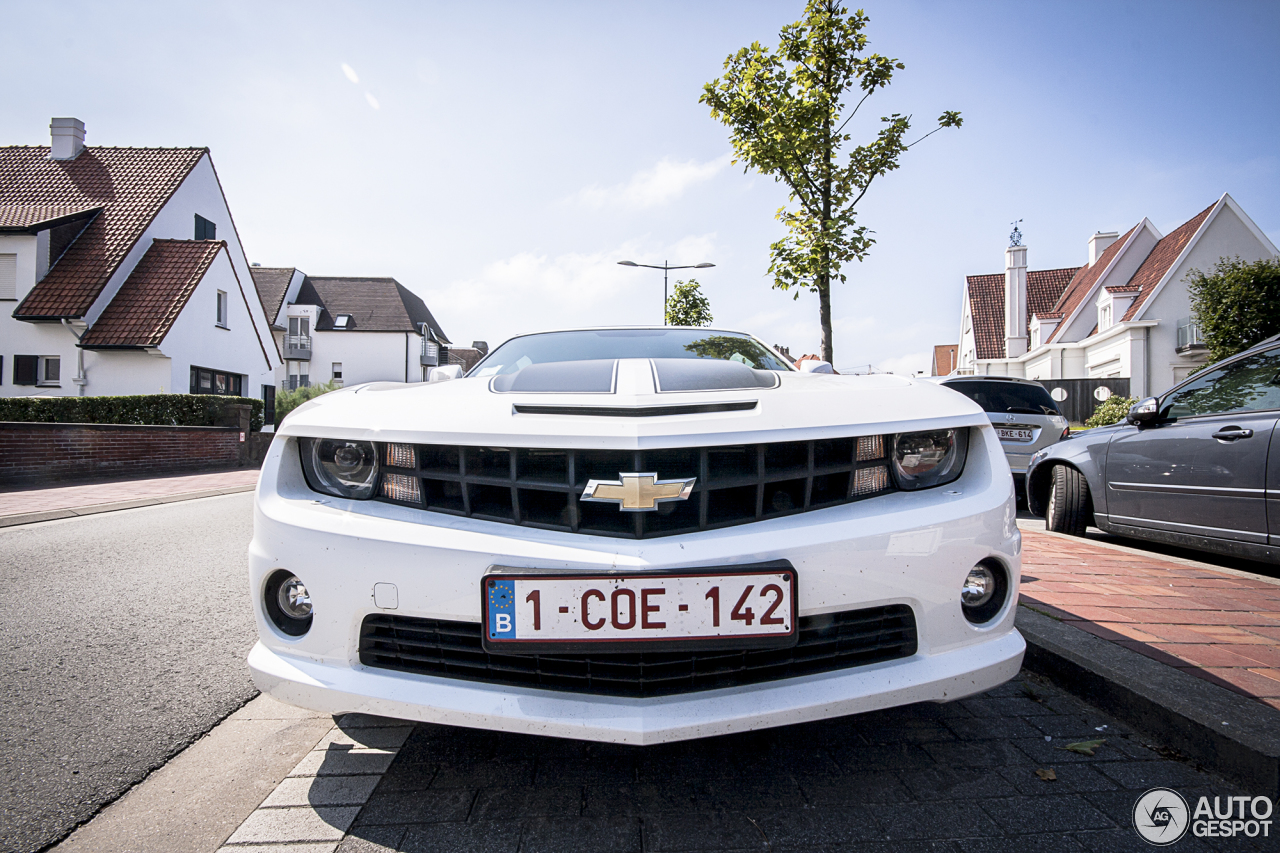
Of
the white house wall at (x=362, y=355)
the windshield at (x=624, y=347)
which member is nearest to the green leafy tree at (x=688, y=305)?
the white house wall at (x=362, y=355)

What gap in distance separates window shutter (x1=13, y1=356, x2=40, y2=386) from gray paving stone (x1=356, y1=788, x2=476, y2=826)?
2351 centimetres

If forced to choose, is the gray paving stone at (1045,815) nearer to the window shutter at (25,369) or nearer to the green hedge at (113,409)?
the green hedge at (113,409)

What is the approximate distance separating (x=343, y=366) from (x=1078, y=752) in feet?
143

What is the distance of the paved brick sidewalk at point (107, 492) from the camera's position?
25.8 ft

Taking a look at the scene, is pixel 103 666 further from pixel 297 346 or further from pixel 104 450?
pixel 297 346

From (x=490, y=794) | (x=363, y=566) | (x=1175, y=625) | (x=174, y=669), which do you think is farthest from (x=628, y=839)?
(x=1175, y=625)

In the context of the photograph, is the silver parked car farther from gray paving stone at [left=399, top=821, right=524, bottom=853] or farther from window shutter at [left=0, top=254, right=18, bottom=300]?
window shutter at [left=0, top=254, right=18, bottom=300]

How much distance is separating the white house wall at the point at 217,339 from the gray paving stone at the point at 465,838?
21.0 meters

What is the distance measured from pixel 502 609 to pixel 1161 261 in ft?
105

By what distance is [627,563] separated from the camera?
61.8 inches

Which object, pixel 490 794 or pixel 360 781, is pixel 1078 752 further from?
pixel 360 781

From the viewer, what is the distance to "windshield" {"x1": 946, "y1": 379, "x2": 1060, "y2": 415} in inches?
288

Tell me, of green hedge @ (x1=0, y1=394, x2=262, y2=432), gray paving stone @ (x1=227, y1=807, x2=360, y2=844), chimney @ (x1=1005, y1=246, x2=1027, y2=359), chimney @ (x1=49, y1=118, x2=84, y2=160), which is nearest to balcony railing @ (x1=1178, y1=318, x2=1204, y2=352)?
chimney @ (x1=1005, y1=246, x2=1027, y2=359)

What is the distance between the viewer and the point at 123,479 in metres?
11.6
